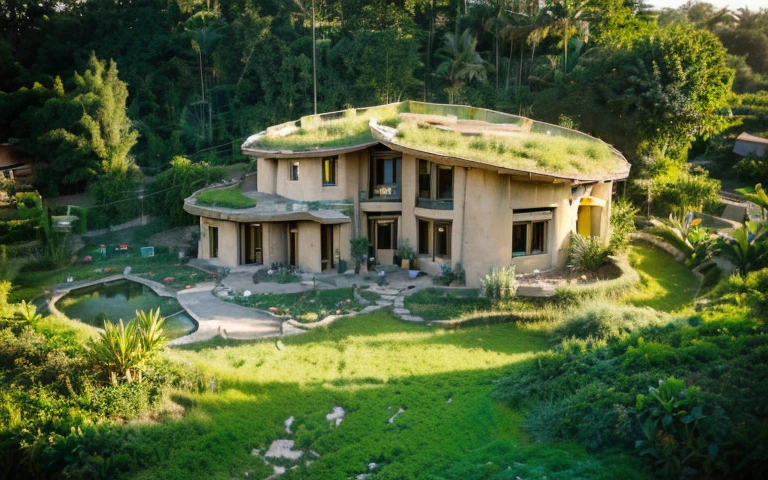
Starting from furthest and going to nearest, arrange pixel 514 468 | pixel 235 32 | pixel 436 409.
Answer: pixel 235 32
pixel 436 409
pixel 514 468

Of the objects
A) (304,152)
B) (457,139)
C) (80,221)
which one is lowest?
(80,221)

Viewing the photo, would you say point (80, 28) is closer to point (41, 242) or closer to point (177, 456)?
point (41, 242)

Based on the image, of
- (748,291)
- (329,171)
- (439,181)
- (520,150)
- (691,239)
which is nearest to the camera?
(748,291)

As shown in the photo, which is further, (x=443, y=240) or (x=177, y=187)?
(x=177, y=187)

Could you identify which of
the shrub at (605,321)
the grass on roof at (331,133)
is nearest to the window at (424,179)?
the grass on roof at (331,133)

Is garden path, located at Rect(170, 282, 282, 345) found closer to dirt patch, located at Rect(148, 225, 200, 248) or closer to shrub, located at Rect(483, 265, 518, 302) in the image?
shrub, located at Rect(483, 265, 518, 302)

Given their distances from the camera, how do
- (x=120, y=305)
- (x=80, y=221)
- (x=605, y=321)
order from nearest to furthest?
1. (x=605, y=321)
2. (x=120, y=305)
3. (x=80, y=221)

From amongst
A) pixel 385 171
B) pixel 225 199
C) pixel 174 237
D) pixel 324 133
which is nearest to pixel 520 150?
pixel 385 171

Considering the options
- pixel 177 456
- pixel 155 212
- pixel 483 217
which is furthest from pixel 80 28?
pixel 177 456

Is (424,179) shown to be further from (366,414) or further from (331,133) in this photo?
(366,414)
